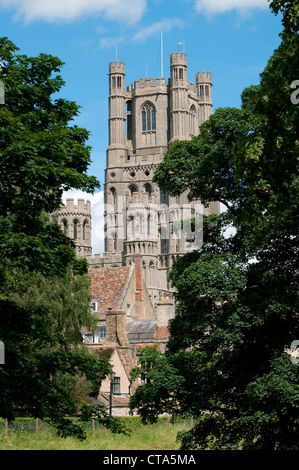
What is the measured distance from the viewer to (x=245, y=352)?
2331 cm

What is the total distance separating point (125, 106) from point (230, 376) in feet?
410

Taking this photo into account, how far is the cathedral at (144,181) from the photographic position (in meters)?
111

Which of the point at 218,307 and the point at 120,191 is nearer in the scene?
the point at 218,307

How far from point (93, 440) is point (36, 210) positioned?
560 inches

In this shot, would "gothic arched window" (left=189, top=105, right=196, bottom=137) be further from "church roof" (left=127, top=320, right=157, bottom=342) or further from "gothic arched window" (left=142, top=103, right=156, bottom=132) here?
"church roof" (left=127, top=320, right=157, bottom=342)

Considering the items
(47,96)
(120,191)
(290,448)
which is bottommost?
(290,448)

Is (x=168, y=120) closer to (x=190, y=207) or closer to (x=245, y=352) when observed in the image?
(x=190, y=207)

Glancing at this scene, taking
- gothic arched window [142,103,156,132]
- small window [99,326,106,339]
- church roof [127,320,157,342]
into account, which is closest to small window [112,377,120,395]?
church roof [127,320,157,342]

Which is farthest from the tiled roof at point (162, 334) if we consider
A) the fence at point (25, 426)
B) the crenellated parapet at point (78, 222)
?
the crenellated parapet at point (78, 222)

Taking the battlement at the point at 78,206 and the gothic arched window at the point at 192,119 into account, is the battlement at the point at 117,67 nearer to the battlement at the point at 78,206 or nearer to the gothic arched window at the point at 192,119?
the gothic arched window at the point at 192,119

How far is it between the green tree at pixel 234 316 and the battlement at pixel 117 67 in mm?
119340

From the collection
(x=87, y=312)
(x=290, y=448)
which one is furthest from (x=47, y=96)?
(x=87, y=312)

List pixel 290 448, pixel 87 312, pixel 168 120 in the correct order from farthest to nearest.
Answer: pixel 168 120
pixel 87 312
pixel 290 448

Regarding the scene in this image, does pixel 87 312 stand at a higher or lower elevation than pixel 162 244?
lower
